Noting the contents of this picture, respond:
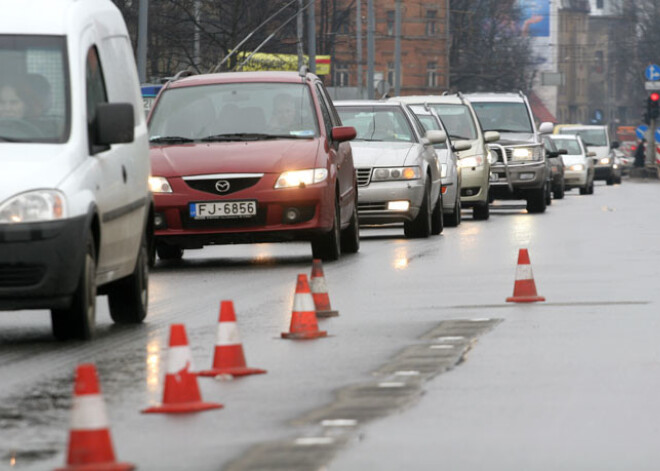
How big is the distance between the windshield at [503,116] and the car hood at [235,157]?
1677 cm

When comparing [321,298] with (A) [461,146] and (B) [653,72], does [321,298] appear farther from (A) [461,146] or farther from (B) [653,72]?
(B) [653,72]

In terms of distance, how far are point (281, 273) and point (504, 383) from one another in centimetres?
839

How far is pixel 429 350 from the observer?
34.0 ft

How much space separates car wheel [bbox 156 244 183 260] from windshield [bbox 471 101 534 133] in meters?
15.1

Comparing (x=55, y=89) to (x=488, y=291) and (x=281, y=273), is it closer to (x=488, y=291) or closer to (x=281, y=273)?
(x=488, y=291)

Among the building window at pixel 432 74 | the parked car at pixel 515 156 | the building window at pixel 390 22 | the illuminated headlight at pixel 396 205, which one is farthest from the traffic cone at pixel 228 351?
the building window at pixel 390 22

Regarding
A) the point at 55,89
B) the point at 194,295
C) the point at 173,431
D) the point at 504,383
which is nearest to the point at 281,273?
the point at 194,295

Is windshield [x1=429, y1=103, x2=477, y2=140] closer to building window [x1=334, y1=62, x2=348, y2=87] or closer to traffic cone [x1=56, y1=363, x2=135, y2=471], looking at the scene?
traffic cone [x1=56, y1=363, x2=135, y2=471]

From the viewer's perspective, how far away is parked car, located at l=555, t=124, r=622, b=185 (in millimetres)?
66562

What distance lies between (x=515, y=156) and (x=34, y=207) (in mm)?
23838

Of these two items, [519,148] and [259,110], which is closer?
[259,110]

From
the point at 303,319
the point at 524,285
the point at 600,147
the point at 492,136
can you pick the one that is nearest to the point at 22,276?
the point at 303,319

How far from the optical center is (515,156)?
112ft

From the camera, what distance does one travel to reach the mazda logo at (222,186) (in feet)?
58.2
